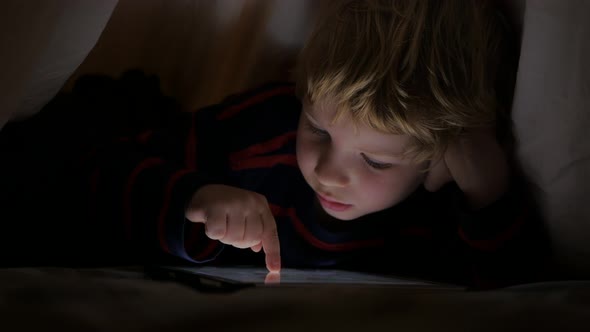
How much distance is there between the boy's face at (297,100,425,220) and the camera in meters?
0.65

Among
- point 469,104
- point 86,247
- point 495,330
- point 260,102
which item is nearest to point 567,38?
point 469,104

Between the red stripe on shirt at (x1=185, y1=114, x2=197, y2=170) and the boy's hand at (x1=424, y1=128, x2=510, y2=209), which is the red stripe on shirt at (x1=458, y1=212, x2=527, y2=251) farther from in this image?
the red stripe on shirt at (x1=185, y1=114, x2=197, y2=170)

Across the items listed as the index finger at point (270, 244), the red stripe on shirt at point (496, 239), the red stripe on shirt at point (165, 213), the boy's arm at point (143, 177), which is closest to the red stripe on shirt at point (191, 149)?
the boy's arm at point (143, 177)

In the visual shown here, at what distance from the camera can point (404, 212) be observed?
83cm

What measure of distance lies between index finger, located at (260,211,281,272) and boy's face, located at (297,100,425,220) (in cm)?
7

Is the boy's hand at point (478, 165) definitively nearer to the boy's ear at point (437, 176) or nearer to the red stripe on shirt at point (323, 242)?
the boy's ear at point (437, 176)

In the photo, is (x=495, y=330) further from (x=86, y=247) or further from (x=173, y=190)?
(x=86, y=247)

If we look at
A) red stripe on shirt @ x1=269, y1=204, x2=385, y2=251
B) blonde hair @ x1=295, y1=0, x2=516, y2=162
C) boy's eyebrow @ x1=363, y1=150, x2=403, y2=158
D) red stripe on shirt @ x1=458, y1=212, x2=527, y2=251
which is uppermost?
blonde hair @ x1=295, y1=0, x2=516, y2=162

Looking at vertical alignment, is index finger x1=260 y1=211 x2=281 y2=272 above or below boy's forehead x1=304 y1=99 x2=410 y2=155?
below

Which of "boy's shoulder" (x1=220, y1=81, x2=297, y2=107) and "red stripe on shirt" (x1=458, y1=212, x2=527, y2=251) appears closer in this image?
"red stripe on shirt" (x1=458, y1=212, x2=527, y2=251)

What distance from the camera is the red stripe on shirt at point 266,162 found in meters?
0.84

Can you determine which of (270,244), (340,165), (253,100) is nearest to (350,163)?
(340,165)

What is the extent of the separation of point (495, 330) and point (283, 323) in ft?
0.38

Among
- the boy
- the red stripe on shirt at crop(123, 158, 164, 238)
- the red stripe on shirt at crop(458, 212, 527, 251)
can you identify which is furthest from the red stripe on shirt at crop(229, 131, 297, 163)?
the red stripe on shirt at crop(458, 212, 527, 251)
